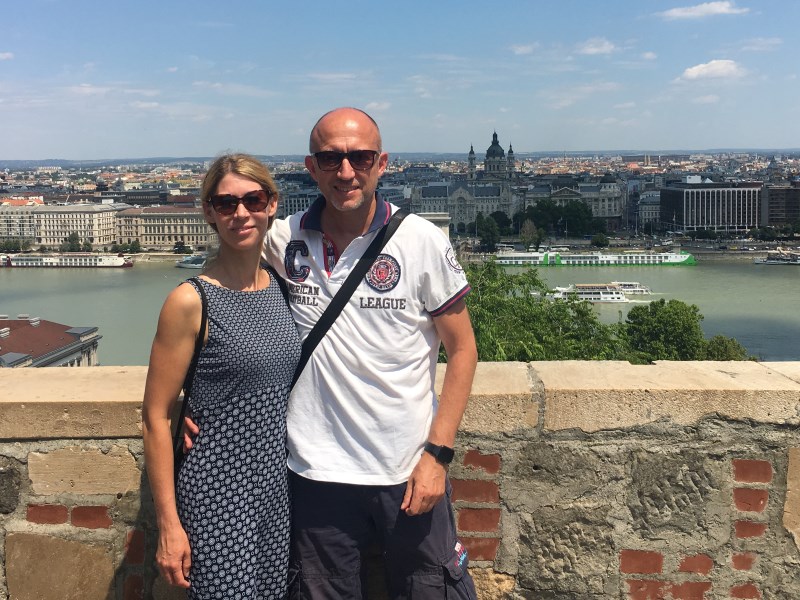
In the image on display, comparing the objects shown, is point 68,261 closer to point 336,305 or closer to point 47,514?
point 47,514

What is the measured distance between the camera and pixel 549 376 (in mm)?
1255

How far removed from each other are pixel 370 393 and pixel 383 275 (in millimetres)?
137

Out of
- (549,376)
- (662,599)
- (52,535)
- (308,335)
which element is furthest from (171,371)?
(662,599)

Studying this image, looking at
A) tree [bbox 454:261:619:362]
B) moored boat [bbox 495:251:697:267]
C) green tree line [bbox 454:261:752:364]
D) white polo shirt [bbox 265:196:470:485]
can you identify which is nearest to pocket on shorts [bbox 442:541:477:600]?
white polo shirt [bbox 265:196:470:485]

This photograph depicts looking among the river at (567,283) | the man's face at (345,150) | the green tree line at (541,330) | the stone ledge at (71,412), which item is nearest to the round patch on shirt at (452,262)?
→ the man's face at (345,150)

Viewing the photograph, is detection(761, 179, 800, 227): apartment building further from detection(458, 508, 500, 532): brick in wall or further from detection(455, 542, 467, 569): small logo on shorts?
detection(455, 542, 467, 569): small logo on shorts

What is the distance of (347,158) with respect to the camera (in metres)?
1.07

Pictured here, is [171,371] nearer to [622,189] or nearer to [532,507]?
[532,507]

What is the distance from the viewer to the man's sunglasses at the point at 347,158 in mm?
1075

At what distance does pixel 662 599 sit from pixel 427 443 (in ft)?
1.45

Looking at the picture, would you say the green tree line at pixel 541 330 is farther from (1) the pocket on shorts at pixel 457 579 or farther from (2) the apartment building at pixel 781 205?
(2) the apartment building at pixel 781 205

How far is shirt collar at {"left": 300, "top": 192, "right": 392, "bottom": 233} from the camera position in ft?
3.59

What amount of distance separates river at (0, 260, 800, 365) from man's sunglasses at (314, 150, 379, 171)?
1387 centimetres

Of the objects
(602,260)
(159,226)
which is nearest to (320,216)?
(602,260)
